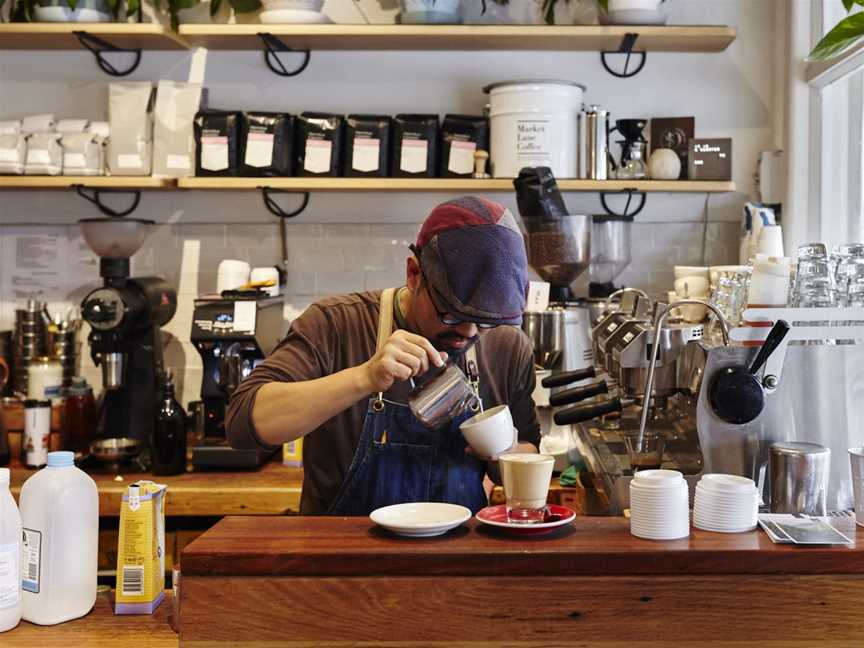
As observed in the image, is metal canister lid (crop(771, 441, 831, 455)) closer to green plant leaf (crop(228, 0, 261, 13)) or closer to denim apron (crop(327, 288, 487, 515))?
denim apron (crop(327, 288, 487, 515))

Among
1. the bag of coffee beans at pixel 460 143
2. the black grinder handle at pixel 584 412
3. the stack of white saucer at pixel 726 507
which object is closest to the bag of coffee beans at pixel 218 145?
the bag of coffee beans at pixel 460 143

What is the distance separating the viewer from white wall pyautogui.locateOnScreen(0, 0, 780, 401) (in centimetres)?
398

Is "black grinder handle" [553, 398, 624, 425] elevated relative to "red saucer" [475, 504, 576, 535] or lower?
elevated

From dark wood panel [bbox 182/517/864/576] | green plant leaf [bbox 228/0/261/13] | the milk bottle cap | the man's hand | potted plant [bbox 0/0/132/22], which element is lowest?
dark wood panel [bbox 182/517/864/576]

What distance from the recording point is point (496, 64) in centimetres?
400

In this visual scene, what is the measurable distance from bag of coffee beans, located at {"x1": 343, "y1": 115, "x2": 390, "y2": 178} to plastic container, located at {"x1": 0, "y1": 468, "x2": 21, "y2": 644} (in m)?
2.15

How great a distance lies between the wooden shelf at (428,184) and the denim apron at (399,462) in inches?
59.1

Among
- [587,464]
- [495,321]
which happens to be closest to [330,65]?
[587,464]

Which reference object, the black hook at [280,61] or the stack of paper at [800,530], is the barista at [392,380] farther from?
the black hook at [280,61]

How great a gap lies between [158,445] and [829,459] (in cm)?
217

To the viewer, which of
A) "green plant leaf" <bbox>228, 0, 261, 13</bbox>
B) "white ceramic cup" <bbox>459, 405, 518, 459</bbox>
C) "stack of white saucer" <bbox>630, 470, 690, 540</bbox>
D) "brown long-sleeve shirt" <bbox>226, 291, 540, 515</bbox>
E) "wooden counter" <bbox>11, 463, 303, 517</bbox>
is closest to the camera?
"stack of white saucer" <bbox>630, 470, 690, 540</bbox>

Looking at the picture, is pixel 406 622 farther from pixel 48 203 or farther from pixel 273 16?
pixel 48 203

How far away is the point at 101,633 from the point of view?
1834 millimetres

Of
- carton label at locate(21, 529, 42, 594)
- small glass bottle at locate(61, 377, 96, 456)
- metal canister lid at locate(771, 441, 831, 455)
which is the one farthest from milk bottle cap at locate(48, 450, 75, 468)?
small glass bottle at locate(61, 377, 96, 456)
